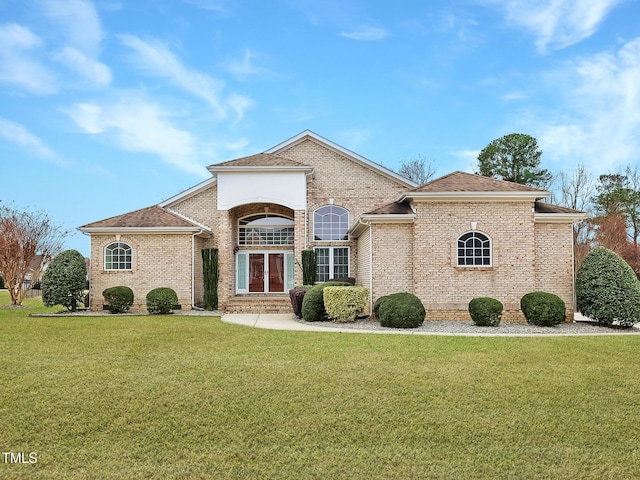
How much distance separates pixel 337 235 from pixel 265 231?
3.50 metres

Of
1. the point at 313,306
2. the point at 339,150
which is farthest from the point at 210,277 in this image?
the point at 339,150

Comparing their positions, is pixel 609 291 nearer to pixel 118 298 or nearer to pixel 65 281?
pixel 118 298

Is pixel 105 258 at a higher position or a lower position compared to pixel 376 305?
higher

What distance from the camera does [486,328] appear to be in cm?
1416

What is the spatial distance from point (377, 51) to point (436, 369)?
12.2 meters

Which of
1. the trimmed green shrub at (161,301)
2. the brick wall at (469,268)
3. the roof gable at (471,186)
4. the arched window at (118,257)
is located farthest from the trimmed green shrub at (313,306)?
the arched window at (118,257)

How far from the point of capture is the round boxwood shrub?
48.0ft

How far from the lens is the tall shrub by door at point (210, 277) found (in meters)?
20.1

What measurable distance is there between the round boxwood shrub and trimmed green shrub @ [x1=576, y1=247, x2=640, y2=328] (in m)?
1.11

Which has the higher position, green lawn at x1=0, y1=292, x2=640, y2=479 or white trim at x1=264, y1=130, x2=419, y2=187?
white trim at x1=264, y1=130, x2=419, y2=187

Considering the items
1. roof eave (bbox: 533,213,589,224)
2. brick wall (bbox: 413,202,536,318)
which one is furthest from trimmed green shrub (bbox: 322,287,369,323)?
roof eave (bbox: 533,213,589,224)

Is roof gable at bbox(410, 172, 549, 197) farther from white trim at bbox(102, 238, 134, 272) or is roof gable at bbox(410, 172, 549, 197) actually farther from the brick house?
white trim at bbox(102, 238, 134, 272)

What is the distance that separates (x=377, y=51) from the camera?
16.8m

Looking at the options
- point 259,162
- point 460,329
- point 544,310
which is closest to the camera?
point 460,329
